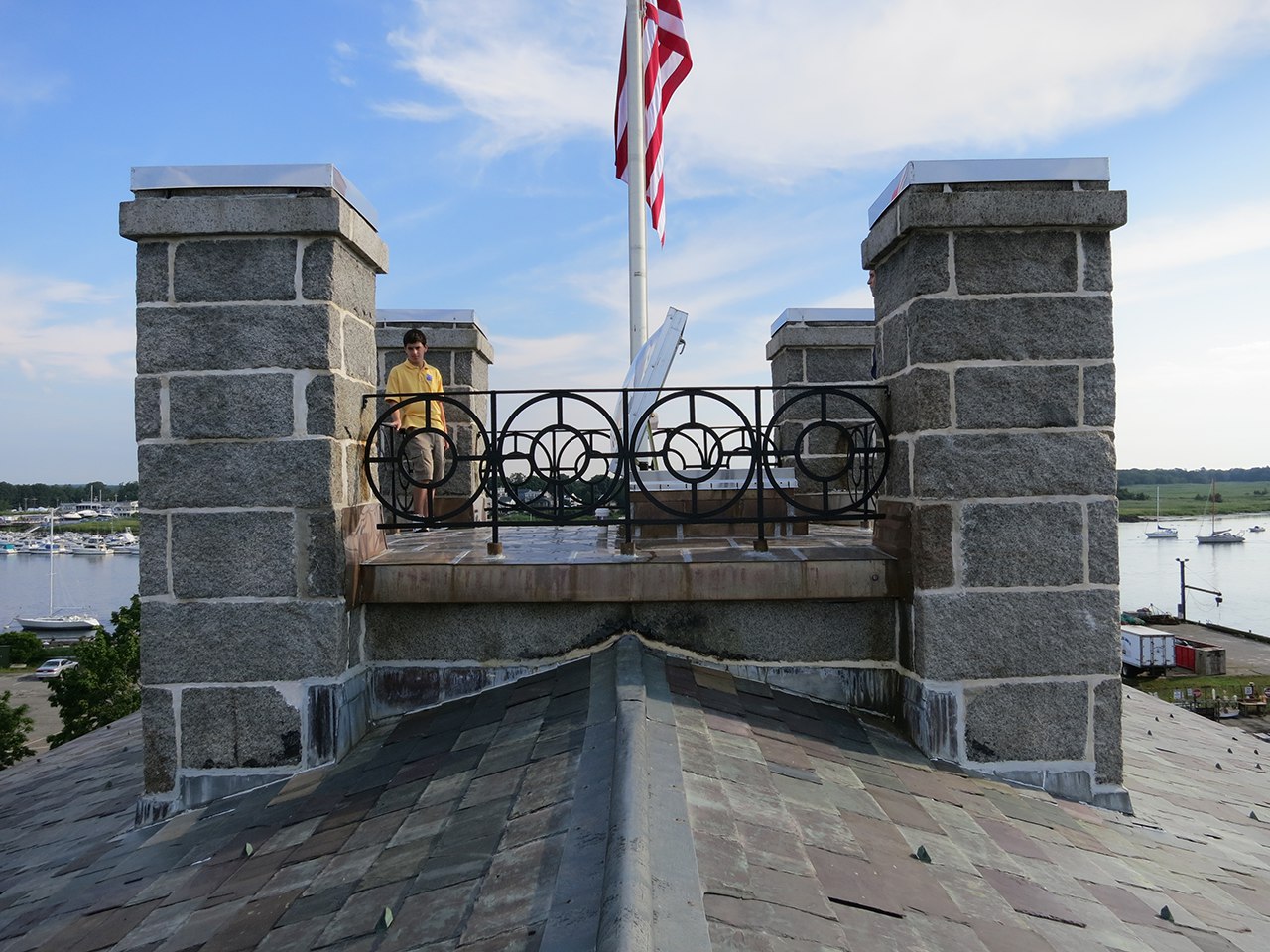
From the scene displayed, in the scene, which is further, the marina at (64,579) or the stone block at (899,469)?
the marina at (64,579)

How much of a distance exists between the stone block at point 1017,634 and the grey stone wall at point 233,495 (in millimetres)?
2659

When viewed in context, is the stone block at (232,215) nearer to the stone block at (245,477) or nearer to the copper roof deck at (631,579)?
the stone block at (245,477)

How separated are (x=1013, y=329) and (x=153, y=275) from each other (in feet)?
12.7

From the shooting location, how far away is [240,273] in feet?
12.0

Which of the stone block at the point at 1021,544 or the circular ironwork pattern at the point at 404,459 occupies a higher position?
the circular ironwork pattern at the point at 404,459

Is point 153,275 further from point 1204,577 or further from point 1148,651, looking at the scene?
point 1204,577

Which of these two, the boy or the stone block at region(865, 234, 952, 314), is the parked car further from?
the stone block at region(865, 234, 952, 314)

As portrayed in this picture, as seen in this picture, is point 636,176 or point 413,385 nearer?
point 413,385

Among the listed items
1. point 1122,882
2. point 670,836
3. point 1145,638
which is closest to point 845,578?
point 1122,882

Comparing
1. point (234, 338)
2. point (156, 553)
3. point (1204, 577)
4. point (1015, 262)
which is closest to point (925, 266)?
point (1015, 262)

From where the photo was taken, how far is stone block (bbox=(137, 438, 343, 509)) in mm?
3648

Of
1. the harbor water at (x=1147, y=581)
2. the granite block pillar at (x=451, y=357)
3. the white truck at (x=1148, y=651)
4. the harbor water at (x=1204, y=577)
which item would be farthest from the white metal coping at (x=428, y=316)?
the harbor water at (x=1147, y=581)

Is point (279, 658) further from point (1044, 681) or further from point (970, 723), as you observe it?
point (1044, 681)

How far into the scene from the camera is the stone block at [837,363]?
307 inches
